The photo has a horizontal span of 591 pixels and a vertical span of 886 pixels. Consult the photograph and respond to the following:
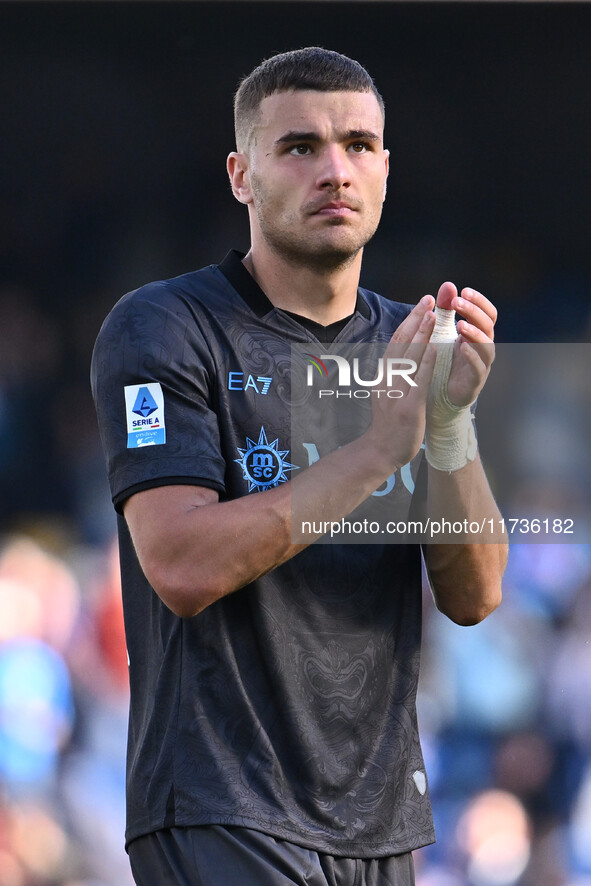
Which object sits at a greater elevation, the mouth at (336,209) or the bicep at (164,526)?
the mouth at (336,209)

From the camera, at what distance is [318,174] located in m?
2.09

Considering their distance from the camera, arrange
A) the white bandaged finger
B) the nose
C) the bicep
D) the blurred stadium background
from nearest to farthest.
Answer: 1. the bicep
2. the white bandaged finger
3. the nose
4. the blurred stadium background

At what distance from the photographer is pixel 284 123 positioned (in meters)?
2.15

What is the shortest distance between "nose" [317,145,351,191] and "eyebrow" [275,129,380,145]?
0.03 m

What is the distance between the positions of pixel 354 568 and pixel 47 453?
1592 mm

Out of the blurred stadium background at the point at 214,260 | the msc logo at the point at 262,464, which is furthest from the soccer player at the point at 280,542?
the blurred stadium background at the point at 214,260

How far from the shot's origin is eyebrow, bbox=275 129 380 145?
2127 millimetres

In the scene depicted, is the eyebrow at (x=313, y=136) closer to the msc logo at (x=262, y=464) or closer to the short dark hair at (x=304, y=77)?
the short dark hair at (x=304, y=77)

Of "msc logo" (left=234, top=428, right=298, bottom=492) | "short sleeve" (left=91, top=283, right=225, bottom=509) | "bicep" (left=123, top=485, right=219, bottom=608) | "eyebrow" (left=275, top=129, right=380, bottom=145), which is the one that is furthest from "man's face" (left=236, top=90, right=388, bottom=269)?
"bicep" (left=123, top=485, right=219, bottom=608)

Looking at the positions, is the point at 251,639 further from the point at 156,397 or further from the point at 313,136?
the point at 313,136

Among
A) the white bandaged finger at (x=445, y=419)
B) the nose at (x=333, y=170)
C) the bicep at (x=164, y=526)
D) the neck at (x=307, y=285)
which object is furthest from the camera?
the neck at (x=307, y=285)

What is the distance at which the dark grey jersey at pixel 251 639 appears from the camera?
6.20 ft

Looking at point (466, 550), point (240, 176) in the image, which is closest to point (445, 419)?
point (466, 550)

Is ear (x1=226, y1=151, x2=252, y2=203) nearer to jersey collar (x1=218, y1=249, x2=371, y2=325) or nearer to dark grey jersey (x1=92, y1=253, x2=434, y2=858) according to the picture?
jersey collar (x1=218, y1=249, x2=371, y2=325)
